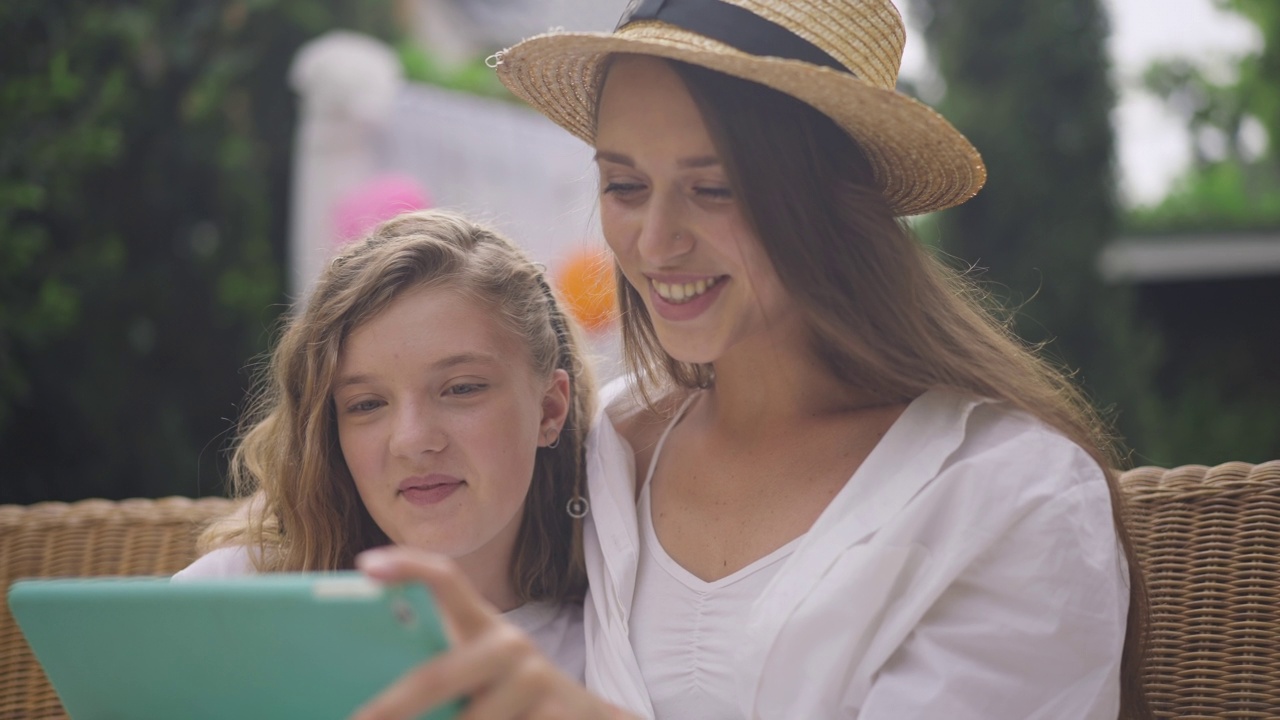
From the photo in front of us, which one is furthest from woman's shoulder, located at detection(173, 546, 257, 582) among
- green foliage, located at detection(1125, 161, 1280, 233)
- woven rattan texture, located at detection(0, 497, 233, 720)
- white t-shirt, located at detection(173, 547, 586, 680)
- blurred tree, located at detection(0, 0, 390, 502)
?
green foliage, located at detection(1125, 161, 1280, 233)

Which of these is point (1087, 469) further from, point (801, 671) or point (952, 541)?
point (801, 671)

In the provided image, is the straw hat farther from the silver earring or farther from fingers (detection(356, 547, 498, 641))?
fingers (detection(356, 547, 498, 641))

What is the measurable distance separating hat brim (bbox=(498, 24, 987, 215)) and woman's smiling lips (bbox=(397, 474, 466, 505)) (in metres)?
0.64

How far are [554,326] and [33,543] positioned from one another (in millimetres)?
1024

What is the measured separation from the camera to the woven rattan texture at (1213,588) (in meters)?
1.94

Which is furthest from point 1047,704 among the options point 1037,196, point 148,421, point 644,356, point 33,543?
point 1037,196

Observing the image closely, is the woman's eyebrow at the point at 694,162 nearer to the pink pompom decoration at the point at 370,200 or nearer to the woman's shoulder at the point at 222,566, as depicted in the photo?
the woman's shoulder at the point at 222,566

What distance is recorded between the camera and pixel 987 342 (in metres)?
1.93

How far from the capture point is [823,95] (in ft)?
5.57

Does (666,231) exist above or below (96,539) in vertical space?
above

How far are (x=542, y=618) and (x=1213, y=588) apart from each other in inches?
41.5

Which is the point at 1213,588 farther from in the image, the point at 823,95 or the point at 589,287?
the point at 589,287

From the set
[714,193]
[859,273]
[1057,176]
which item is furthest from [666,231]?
[1057,176]

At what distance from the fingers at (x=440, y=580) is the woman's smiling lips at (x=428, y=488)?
2.56 ft
